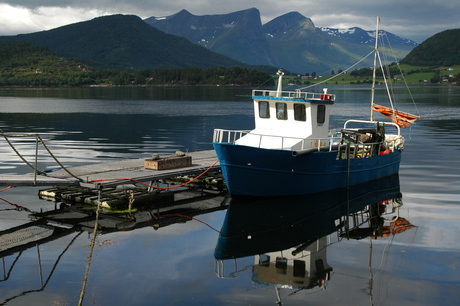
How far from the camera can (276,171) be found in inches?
889

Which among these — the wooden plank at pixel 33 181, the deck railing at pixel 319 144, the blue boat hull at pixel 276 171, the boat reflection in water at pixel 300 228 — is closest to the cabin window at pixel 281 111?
the deck railing at pixel 319 144

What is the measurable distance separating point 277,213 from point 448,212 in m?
7.15

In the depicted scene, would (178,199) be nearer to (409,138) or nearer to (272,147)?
(272,147)

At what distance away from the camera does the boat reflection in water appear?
1483cm

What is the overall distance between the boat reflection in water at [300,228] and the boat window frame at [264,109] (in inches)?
170

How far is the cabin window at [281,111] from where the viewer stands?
81.8 feet

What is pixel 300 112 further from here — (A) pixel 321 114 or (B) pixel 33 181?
(B) pixel 33 181

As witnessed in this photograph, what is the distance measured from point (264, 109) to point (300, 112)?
5.85 feet

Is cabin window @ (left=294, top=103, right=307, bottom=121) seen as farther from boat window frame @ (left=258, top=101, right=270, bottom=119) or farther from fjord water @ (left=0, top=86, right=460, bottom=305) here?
fjord water @ (left=0, top=86, right=460, bottom=305)

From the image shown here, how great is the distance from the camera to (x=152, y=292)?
1283 cm

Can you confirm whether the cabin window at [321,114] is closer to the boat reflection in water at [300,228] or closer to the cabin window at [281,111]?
the cabin window at [281,111]

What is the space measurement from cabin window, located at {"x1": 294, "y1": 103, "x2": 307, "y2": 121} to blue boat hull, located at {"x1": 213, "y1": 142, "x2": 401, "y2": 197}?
223 centimetres

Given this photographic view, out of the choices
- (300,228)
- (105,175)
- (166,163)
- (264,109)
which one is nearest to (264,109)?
(264,109)

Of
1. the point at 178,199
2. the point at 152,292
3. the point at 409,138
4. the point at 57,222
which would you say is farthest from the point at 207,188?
the point at 409,138
